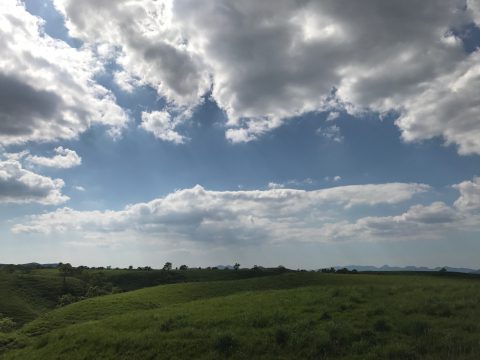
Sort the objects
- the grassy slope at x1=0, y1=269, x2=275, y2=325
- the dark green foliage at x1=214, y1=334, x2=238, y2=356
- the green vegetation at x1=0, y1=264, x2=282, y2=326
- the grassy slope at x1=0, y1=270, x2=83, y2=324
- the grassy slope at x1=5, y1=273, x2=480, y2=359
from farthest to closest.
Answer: the green vegetation at x1=0, y1=264, x2=282, y2=326 < the grassy slope at x1=0, y1=269, x2=275, y2=325 < the grassy slope at x1=0, y1=270, x2=83, y2=324 < the dark green foliage at x1=214, y1=334, x2=238, y2=356 < the grassy slope at x1=5, y1=273, x2=480, y2=359

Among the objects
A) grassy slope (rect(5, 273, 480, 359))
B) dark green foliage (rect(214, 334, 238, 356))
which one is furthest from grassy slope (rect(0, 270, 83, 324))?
dark green foliage (rect(214, 334, 238, 356))

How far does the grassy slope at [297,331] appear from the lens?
56.7ft

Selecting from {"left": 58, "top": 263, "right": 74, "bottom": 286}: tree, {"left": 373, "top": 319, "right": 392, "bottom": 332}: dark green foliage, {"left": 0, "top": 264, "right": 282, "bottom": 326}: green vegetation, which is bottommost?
{"left": 373, "top": 319, "right": 392, "bottom": 332}: dark green foliage

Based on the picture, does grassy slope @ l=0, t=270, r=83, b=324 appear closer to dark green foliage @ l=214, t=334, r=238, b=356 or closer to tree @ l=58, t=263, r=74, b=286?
tree @ l=58, t=263, r=74, b=286

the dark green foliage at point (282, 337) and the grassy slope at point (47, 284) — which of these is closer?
the dark green foliage at point (282, 337)

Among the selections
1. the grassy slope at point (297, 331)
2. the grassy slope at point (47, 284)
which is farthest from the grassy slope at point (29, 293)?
the grassy slope at point (297, 331)

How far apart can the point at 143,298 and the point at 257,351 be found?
36482 mm

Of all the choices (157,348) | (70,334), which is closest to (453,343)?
(157,348)

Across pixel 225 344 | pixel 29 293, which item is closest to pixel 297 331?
pixel 225 344

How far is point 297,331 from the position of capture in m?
20.5

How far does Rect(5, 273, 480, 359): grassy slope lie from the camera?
17.3 metres

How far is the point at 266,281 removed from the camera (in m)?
70.2

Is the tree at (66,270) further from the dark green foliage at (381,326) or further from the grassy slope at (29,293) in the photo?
the dark green foliage at (381,326)

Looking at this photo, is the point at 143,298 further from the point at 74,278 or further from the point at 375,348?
the point at 74,278
